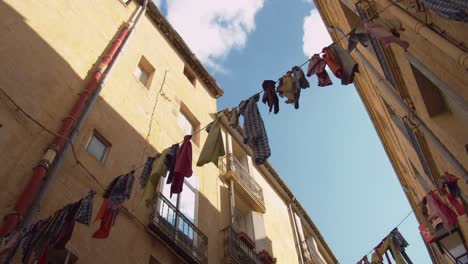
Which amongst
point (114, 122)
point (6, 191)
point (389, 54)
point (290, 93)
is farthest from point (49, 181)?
point (389, 54)

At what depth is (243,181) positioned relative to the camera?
54.2 feet

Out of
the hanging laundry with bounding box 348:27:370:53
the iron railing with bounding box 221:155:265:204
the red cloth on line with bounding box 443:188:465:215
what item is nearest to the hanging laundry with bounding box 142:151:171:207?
the hanging laundry with bounding box 348:27:370:53

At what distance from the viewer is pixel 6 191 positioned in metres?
7.12

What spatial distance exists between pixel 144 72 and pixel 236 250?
7.18m

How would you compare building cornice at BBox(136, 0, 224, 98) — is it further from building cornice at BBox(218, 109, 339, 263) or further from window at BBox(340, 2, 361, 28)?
window at BBox(340, 2, 361, 28)

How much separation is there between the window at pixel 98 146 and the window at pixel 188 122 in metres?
4.97

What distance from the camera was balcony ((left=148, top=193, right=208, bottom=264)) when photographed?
1016 cm

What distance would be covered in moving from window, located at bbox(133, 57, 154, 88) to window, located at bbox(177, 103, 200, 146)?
176 centimetres

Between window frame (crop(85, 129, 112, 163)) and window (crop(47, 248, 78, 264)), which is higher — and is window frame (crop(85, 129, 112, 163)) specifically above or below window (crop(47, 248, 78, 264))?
above

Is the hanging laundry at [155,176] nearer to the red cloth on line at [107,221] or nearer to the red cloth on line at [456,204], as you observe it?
the red cloth on line at [107,221]

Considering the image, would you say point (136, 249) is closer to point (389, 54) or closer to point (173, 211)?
point (173, 211)

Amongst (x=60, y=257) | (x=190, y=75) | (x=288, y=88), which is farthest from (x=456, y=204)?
(x=190, y=75)

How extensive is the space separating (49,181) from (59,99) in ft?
8.49

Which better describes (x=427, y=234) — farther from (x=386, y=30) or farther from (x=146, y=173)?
(x=146, y=173)
